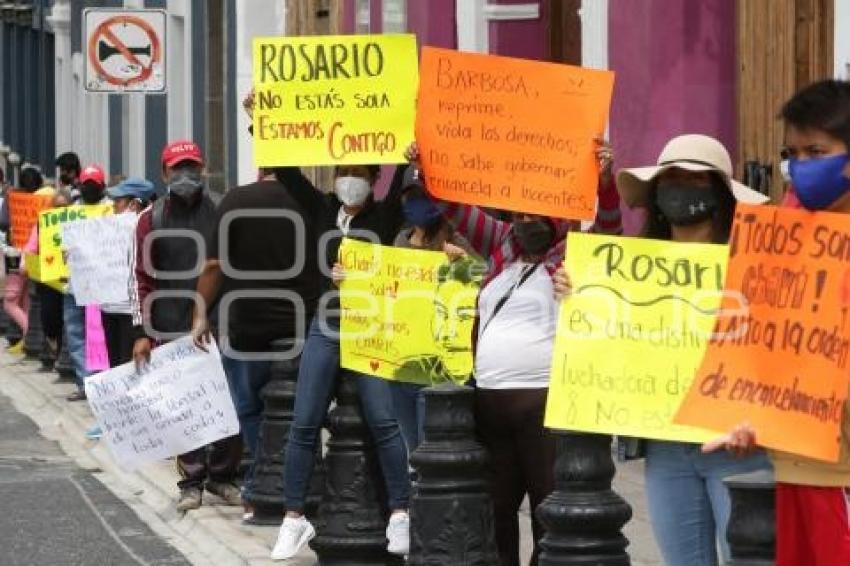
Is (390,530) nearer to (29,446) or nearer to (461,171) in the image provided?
(461,171)

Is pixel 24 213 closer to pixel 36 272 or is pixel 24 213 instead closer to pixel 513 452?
pixel 36 272

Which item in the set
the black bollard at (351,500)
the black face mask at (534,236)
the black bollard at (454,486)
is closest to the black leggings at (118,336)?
the black bollard at (351,500)

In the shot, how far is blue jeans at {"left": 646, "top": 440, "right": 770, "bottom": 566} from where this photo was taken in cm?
707

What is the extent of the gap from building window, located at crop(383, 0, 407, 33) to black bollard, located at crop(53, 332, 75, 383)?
3.50 metres

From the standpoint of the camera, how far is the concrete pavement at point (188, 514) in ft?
36.7

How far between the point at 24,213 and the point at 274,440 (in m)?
11.2

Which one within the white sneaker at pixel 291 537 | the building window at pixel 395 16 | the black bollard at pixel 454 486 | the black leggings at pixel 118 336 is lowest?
the white sneaker at pixel 291 537

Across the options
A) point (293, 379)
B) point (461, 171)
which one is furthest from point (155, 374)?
point (461, 171)

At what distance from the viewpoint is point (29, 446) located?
16.4 m

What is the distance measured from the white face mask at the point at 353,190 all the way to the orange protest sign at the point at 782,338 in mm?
4265

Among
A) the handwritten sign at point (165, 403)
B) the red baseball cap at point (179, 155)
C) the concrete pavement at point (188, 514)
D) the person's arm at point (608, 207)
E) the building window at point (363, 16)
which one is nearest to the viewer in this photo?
the person's arm at point (608, 207)

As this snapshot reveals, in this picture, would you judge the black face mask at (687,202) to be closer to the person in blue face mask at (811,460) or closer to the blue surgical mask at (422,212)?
the person in blue face mask at (811,460)

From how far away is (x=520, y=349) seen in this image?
28.2ft

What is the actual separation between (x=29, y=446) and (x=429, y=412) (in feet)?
26.0
